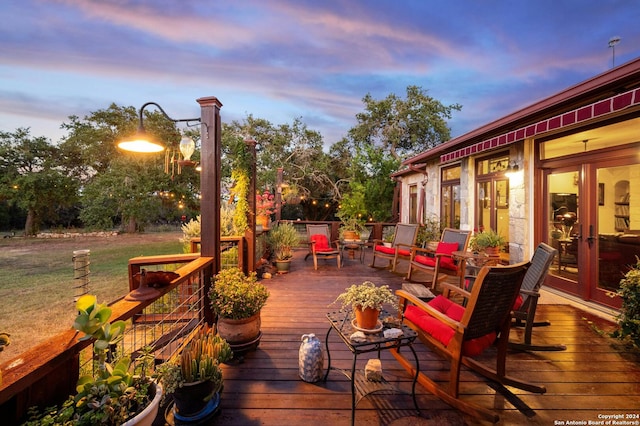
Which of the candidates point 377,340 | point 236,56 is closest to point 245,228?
point 377,340

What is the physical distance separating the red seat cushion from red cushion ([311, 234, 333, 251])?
13.2ft

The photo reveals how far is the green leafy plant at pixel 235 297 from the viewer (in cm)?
246

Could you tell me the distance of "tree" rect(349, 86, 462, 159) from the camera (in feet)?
50.6

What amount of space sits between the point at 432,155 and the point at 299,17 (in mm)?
4344

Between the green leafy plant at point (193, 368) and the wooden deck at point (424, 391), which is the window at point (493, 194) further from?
the green leafy plant at point (193, 368)

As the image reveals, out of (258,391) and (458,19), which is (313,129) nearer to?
(458,19)

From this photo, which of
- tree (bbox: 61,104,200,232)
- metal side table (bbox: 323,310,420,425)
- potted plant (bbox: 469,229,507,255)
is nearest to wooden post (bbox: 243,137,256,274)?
metal side table (bbox: 323,310,420,425)

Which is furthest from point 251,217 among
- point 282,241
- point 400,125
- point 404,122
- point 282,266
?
point 404,122

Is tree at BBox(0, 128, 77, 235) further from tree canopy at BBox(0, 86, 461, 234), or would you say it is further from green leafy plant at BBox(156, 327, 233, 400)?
green leafy plant at BBox(156, 327, 233, 400)

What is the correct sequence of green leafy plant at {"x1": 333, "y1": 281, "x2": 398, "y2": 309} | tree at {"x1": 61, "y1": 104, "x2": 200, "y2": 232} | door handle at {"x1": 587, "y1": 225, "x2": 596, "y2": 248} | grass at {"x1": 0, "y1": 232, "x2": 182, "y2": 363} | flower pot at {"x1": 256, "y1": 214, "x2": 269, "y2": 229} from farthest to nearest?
tree at {"x1": 61, "y1": 104, "x2": 200, "y2": 232} → flower pot at {"x1": 256, "y1": 214, "x2": 269, "y2": 229} → grass at {"x1": 0, "y1": 232, "x2": 182, "y2": 363} → door handle at {"x1": 587, "y1": 225, "x2": 596, "y2": 248} → green leafy plant at {"x1": 333, "y1": 281, "x2": 398, "y2": 309}

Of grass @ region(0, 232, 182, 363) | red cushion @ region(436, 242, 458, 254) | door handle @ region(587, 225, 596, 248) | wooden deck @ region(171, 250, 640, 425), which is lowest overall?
grass @ region(0, 232, 182, 363)

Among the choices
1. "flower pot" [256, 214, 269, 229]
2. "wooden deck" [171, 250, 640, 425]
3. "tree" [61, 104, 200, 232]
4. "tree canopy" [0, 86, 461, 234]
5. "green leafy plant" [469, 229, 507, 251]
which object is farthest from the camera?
"tree canopy" [0, 86, 461, 234]

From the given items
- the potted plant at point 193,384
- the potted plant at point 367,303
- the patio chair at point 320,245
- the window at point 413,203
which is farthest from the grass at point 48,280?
the window at point 413,203

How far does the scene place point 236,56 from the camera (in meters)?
8.05
